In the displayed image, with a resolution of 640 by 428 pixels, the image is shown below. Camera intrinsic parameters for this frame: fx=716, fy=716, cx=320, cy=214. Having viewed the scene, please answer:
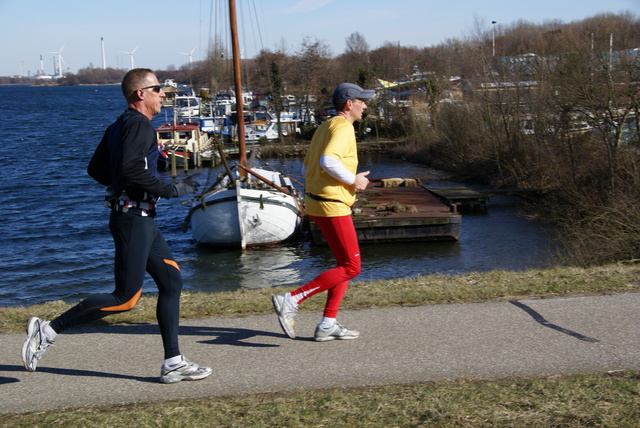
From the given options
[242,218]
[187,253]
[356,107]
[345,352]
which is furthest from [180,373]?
[187,253]

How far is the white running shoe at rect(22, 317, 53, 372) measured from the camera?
4.78 meters

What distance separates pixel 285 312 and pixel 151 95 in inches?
74.3

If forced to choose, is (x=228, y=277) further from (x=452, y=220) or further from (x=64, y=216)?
(x=64, y=216)

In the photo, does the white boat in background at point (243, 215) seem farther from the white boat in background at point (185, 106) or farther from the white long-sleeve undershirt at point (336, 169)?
the white boat in background at point (185, 106)

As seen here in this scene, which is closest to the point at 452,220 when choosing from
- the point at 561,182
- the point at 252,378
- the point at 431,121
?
the point at 561,182

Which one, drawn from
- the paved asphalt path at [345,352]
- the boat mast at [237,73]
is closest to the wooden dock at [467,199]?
the boat mast at [237,73]

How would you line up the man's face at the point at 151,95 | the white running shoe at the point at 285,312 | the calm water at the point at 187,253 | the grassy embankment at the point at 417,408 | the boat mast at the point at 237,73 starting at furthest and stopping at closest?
the boat mast at the point at 237,73 → the calm water at the point at 187,253 → the white running shoe at the point at 285,312 → the man's face at the point at 151,95 → the grassy embankment at the point at 417,408

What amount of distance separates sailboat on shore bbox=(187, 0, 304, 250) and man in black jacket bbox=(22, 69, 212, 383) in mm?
17352

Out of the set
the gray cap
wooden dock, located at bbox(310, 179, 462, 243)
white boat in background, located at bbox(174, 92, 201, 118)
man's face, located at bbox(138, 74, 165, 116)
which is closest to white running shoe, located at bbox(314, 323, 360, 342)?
the gray cap

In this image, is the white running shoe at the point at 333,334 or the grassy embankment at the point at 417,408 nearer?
the grassy embankment at the point at 417,408

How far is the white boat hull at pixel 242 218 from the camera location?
22.5m

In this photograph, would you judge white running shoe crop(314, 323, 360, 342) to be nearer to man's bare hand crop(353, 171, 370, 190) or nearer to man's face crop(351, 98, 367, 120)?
man's bare hand crop(353, 171, 370, 190)

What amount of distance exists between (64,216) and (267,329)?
1020 inches

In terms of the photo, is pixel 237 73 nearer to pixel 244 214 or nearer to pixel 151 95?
pixel 244 214
